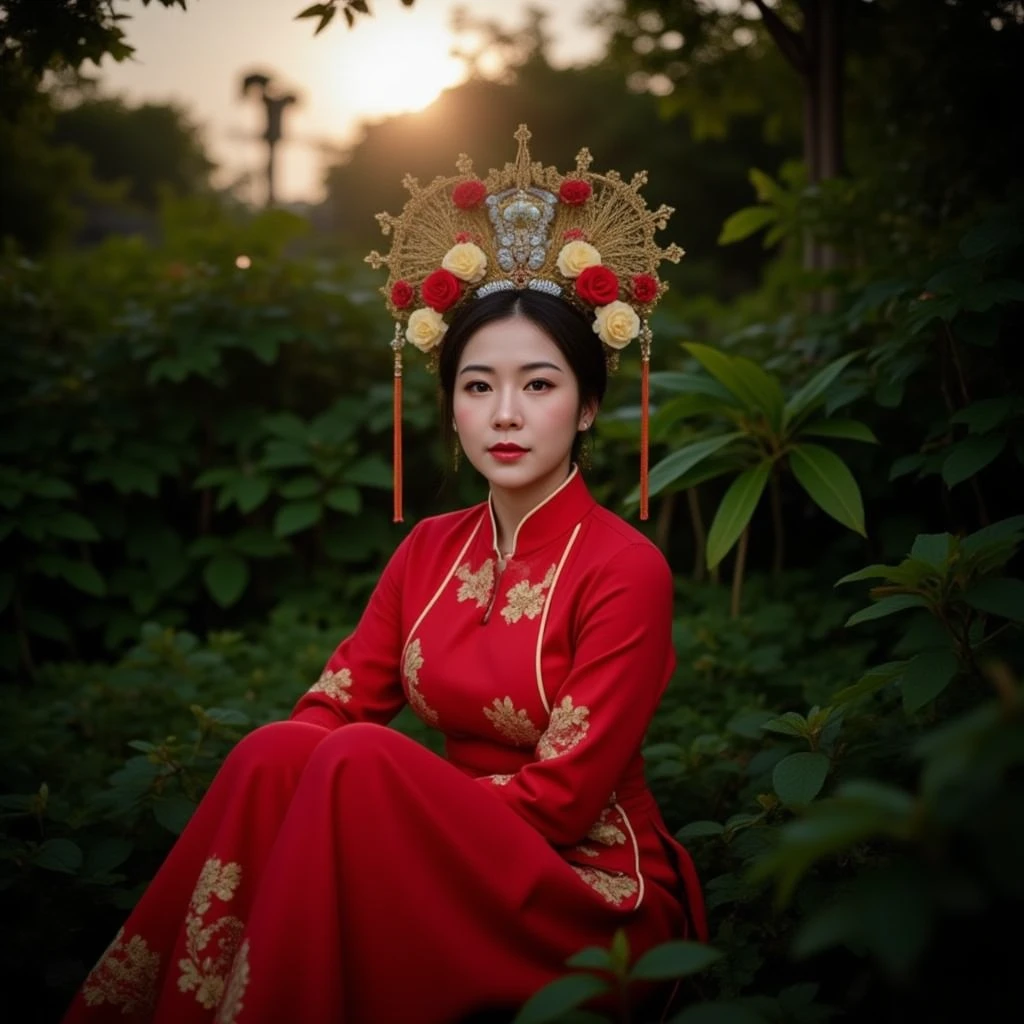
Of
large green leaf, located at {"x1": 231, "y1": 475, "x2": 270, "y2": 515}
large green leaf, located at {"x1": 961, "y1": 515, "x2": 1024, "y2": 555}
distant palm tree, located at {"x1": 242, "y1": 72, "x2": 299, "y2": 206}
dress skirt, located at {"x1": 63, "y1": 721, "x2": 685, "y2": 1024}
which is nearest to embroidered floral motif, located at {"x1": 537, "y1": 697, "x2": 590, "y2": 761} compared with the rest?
dress skirt, located at {"x1": 63, "y1": 721, "x2": 685, "y2": 1024}

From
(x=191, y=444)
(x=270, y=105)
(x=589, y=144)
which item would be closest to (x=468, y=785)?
(x=191, y=444)

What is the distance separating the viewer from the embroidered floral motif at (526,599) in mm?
1995

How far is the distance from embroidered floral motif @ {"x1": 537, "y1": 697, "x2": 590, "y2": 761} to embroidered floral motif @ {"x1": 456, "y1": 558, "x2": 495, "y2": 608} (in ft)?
1.05

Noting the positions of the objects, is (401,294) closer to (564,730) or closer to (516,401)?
(516,401)

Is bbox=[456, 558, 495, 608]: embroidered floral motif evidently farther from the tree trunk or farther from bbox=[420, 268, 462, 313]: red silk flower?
the tree trunk

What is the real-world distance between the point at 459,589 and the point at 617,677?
0.44 m

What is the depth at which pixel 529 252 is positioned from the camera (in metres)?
2.12

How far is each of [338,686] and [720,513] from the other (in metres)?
1.17

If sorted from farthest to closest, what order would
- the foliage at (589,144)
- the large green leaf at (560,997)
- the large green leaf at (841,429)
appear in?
the foliage at (589,144)
the large green leaf at (841,429)
the large green leaf at (560,997)

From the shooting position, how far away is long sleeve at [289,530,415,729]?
2.17 metres

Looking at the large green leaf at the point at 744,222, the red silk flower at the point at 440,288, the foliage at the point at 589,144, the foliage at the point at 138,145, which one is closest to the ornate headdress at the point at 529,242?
the red silk flower at the point at 440,288

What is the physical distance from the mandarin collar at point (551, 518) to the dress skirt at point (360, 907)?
1.79 feet

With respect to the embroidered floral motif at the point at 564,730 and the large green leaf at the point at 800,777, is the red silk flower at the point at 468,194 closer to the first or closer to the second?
the embroidered floral motif at the point at 564,730

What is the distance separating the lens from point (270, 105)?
1147 cm
